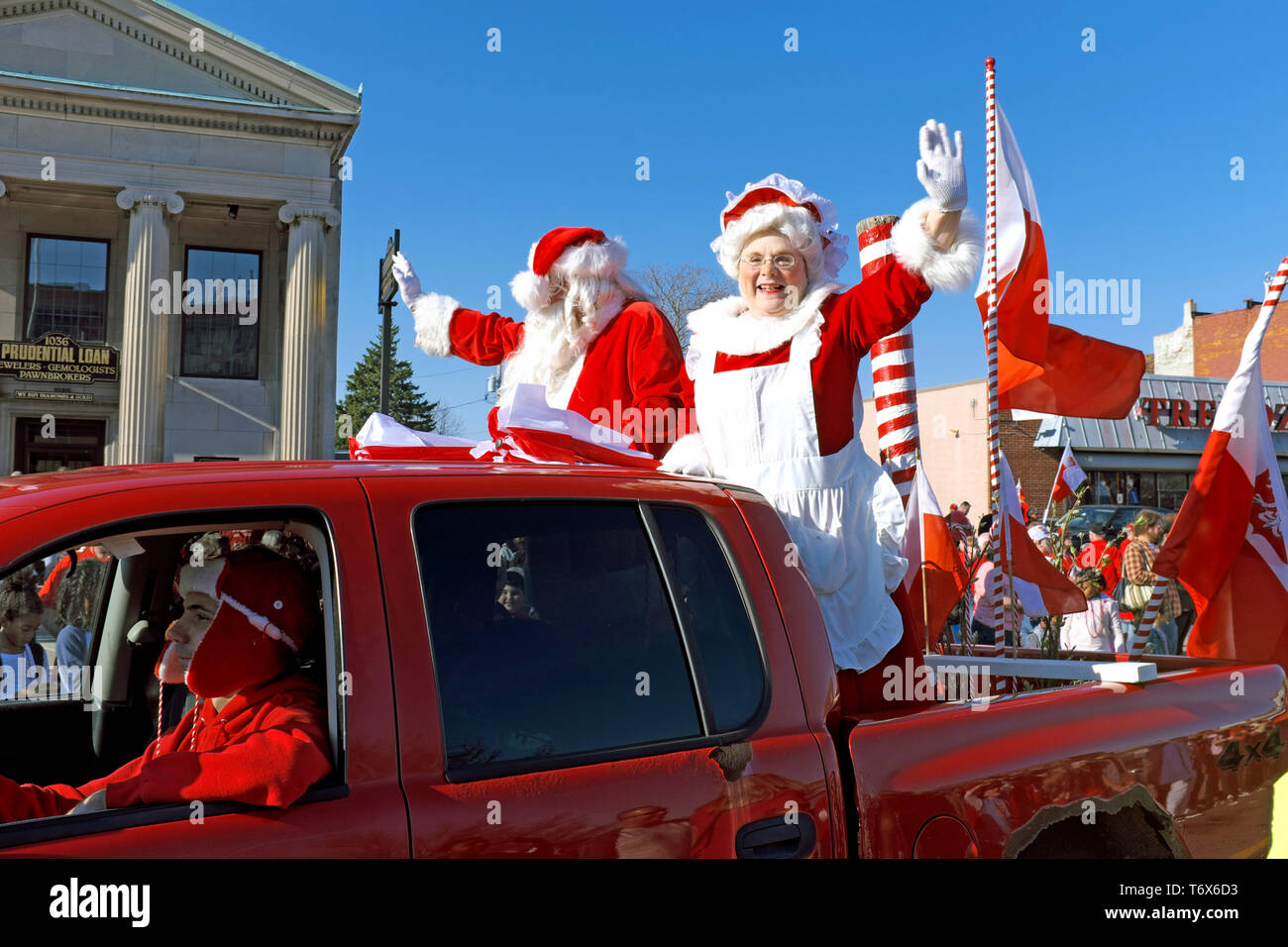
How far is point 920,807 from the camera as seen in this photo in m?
2.23

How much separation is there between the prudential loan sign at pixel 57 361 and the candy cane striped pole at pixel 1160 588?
18727mm

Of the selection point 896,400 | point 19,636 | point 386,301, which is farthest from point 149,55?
point 19,636

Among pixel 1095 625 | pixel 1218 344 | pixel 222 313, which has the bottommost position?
pixel 1095 625

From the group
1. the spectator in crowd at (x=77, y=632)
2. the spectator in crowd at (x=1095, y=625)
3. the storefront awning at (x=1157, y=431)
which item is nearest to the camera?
the spectator in crowd at (x=77, y=632)

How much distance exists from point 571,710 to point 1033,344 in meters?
3.27

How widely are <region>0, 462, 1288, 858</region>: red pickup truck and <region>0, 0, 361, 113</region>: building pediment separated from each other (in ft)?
62.6

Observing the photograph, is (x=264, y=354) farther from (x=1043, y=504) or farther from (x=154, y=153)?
(x=1043, y=504)

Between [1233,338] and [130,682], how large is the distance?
164ft

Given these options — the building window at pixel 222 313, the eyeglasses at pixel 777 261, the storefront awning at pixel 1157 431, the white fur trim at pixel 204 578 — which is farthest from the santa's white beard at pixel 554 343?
the storefront awning at pixel 1157 431

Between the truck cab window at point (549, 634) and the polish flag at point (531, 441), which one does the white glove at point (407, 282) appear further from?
the truck cab window at point (549, 634)

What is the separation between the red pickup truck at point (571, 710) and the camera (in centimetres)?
172

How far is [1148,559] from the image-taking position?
7.57 meters

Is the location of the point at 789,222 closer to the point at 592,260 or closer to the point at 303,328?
the point at 592,260

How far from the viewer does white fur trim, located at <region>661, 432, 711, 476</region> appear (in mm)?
3678
